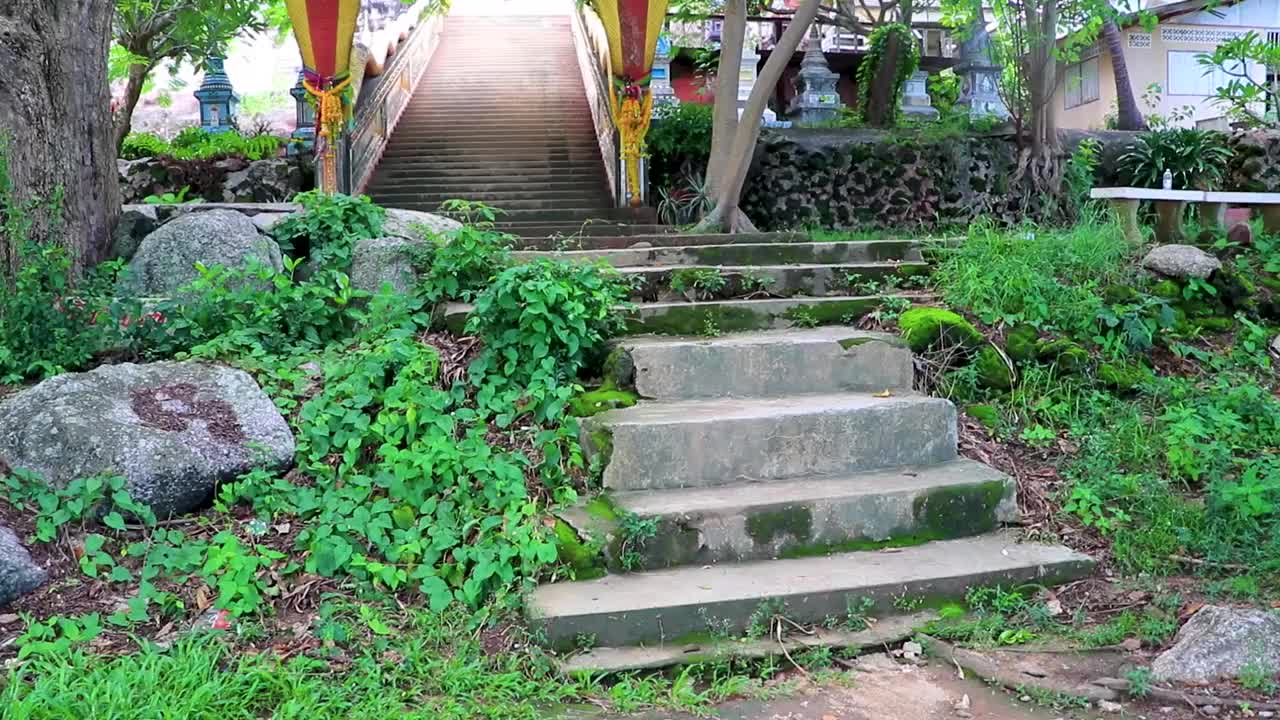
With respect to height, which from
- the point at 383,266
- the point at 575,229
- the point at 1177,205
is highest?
the point at 1177,205

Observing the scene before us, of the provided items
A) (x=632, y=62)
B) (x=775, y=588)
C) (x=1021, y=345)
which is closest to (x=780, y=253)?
(x=1021, y=345)

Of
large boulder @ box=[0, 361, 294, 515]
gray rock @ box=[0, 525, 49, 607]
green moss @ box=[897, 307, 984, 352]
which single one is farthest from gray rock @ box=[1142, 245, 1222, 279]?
gray rock @ box=[0, 525, 49, 607]

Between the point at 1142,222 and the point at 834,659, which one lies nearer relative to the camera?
the point at 834,659

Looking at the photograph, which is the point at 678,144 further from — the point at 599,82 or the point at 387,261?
the point at 387,261

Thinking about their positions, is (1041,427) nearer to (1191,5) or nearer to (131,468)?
(131,468)

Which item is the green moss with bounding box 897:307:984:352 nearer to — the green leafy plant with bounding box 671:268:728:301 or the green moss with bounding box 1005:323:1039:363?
the green moss with bounding box 1005:323:1039:363

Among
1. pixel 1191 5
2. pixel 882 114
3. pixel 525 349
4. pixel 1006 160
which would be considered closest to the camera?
pixel 525 349

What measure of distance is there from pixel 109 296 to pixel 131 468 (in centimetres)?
171

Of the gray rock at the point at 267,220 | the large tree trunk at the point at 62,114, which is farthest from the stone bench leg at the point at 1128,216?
the large tree trunk at the point at 62,114

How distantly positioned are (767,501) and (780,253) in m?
3.07

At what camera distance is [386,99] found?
1224cm

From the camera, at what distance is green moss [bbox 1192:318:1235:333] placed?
6.03m

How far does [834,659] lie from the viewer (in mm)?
3535

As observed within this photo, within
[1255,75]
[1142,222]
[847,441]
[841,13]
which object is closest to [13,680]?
[847,441]
